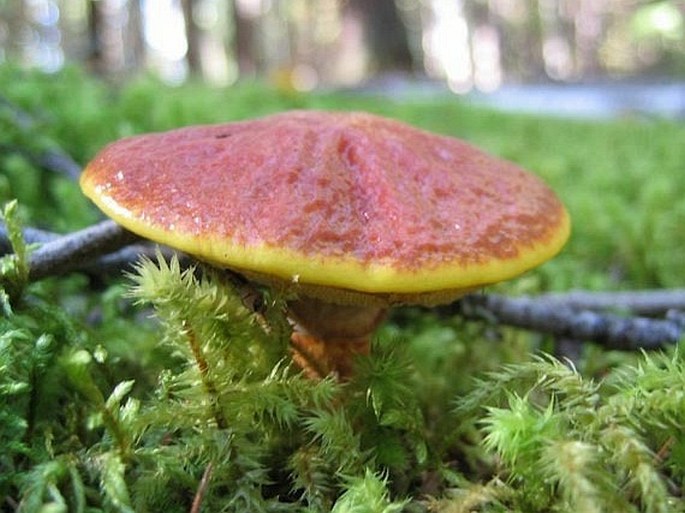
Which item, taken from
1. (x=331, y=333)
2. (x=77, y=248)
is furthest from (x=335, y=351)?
(x=77, y=248)

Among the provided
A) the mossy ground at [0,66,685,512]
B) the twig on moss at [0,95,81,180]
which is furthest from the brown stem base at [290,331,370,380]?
the twig on moss at [0,95,81,180]

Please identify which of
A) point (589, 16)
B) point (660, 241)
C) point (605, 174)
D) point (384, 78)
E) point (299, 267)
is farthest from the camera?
point (589, 16)

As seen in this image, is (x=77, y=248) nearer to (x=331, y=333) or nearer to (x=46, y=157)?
(x=331, y=333)

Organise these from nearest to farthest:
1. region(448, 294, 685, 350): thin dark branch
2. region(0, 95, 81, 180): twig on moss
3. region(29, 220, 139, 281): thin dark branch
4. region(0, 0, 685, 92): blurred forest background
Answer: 1. region(29, 220, 139, 281): thin dark branch
2. region(448, 294, 685, 350): thin dark branch
3. region(0, 95, 81, 180): twig on moss
4. region(0, 0, 685, 92): blurred forest background

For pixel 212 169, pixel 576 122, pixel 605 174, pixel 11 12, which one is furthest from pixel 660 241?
pixel 11 12

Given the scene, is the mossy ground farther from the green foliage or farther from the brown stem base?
the brown stem base

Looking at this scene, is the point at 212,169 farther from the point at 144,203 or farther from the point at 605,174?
the point at 605,174

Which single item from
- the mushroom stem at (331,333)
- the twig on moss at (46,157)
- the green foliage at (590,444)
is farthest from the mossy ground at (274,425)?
the twig on moss at (46,157)
